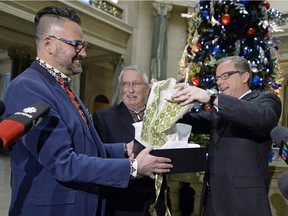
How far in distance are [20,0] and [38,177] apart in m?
7.37

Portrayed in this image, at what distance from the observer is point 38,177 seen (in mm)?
1388

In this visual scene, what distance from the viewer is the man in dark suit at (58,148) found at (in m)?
1.30

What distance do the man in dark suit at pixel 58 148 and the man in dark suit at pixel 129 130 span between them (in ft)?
2.05

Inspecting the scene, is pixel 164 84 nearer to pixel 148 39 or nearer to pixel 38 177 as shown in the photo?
pixel 38 177

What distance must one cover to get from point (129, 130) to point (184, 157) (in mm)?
798

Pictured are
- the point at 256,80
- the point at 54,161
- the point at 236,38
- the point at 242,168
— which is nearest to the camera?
the point at 54,161

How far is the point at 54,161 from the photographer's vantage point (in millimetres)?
1295

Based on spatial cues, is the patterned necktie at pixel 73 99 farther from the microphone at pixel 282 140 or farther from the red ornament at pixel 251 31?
the red ornament at pixel 251 31

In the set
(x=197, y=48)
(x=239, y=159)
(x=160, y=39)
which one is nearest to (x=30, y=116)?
(x=239, y=159)

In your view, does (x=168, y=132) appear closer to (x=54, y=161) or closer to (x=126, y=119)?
(x=54, y=161)

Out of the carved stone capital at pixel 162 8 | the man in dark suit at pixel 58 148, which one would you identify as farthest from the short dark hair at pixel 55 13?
the carved stone capital at pixel 162 8

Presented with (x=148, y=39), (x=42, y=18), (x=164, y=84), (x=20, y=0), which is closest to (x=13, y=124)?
(x=42, y=18)

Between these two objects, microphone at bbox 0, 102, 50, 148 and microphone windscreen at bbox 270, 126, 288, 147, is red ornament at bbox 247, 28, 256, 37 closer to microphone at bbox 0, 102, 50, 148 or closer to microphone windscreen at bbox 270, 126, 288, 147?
microphone windscreen at bbox 270, 126, 288, 147

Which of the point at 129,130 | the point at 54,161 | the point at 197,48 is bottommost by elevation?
the point at 54,161
